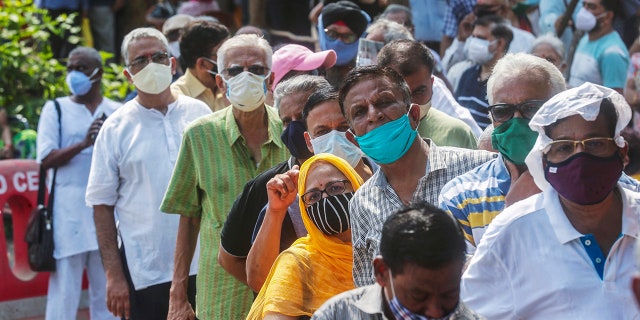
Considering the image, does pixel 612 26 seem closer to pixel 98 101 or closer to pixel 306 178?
pixel 98 101

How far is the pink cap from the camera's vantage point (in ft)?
22.8

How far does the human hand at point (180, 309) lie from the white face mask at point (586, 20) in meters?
4.93

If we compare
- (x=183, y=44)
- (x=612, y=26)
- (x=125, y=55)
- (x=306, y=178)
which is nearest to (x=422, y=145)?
(x=306, y=178)

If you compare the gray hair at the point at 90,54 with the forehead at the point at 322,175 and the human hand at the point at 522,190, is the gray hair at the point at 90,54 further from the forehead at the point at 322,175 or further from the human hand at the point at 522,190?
the human hand at the point at 522,190

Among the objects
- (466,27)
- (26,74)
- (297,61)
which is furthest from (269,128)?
(26,74)

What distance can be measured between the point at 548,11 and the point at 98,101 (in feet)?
14.7

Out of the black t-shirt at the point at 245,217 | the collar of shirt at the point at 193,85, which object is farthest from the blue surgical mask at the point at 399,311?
the collar of shirt at the point at 193,85

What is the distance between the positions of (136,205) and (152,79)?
2.57 ft

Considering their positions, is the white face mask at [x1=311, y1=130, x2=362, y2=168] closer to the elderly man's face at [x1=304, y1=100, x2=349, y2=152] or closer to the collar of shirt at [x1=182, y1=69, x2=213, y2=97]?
the elderly man's face at [x1=304, y1=100, x2=349, y2=152]

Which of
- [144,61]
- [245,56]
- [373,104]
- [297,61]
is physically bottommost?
[144,61]

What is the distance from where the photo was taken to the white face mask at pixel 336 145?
5.35m

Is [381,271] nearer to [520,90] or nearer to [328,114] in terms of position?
[520,90]

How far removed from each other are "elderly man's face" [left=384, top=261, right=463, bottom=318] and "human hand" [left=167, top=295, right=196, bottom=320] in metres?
3.13

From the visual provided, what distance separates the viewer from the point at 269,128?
6.45 m
